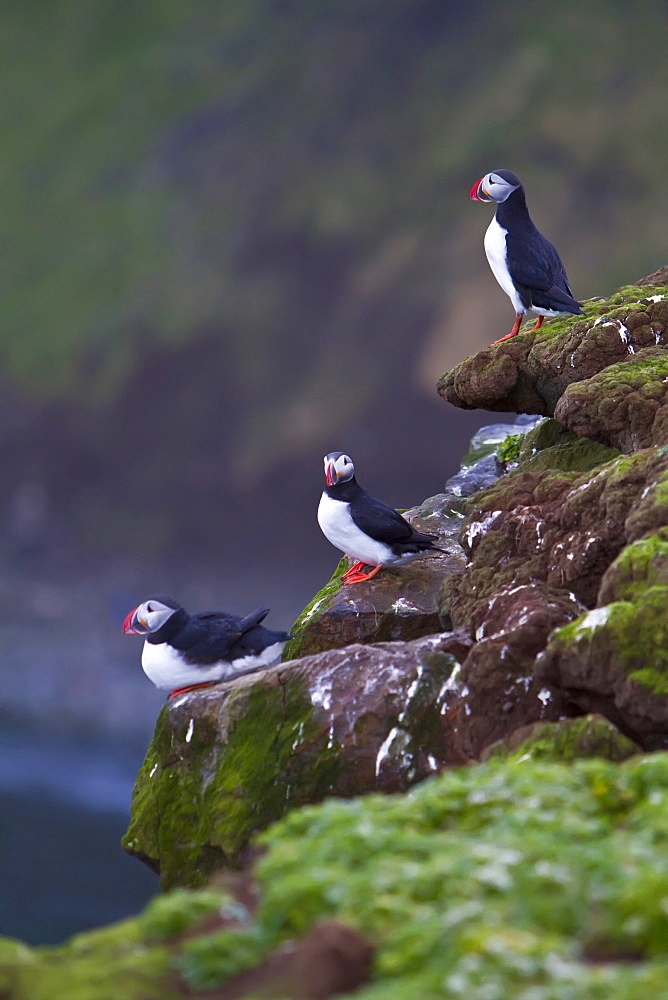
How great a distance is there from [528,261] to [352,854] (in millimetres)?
9286

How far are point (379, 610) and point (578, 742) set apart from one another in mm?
5299

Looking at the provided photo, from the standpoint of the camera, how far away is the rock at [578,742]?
6.21m

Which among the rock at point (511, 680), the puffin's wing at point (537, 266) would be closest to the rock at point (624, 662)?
the rock at point (511, 680)

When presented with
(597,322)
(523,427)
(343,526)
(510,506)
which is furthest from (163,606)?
(523,427)

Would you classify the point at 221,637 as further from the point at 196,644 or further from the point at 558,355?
the point at 558,355

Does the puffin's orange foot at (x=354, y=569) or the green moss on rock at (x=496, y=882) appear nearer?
the green moss on rock at (x=496, y=882)

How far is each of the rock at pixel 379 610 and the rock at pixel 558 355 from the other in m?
1.98

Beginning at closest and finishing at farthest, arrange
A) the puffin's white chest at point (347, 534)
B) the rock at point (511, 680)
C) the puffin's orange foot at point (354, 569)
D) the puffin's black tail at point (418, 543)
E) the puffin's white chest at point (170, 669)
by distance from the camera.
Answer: the rock at point (511, 680)
the puffin's white chest at point (170, 669)
the puffin's white chest at point (347, 534)
the puffin's black tail at point (418, 543)
the puffin's orange foot at point (354, 569)

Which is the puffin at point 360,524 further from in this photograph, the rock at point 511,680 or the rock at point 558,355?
the rock at point 511,680

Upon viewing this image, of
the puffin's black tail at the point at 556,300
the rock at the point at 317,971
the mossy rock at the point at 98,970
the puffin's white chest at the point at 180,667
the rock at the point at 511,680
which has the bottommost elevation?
the rock at the point at 317,971

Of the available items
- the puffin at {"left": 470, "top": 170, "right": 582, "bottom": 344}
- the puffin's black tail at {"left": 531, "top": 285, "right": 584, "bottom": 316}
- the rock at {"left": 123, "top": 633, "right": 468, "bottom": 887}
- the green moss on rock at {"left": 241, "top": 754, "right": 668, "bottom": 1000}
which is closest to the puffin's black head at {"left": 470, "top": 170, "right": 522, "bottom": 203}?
the puffin at {"left": 470, "top": 170, "right": 582, "bottom": 344}

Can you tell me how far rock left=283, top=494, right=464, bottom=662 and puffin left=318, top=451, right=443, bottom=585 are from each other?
0.25m

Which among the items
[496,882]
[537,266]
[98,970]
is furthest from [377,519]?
[98,970]

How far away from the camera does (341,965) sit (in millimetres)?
3842
